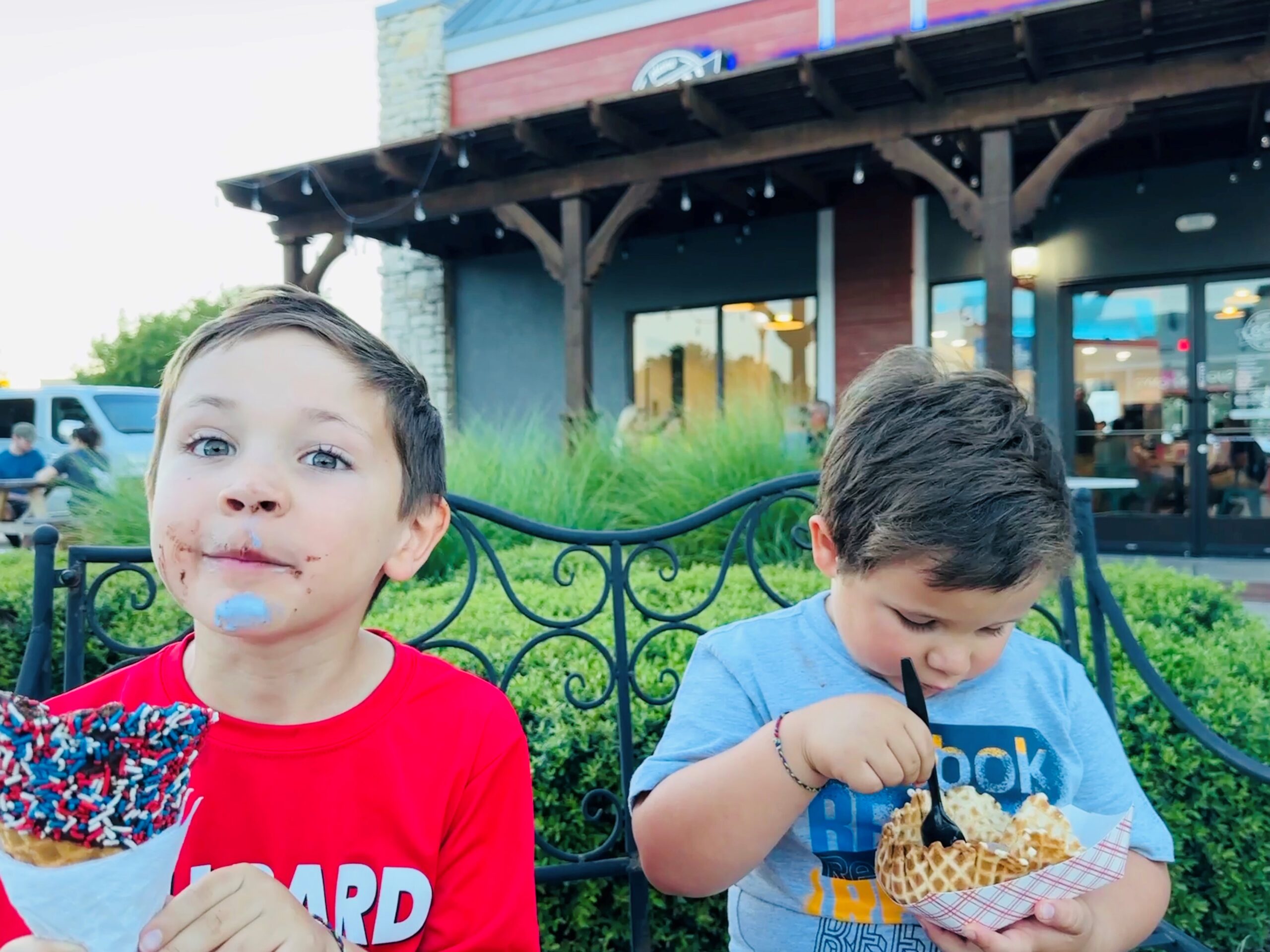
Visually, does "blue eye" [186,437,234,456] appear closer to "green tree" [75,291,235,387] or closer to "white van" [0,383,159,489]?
"white van" [0,383,159,489]

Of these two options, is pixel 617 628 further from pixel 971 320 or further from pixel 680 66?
pixel 680 66

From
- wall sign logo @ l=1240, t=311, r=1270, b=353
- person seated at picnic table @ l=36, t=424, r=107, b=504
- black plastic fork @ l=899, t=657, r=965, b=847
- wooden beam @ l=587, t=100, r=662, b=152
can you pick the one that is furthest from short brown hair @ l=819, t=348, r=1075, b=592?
wall sign logo @ l=1240, t=311, r=1270, b=353

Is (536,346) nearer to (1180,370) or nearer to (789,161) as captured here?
(789,161)

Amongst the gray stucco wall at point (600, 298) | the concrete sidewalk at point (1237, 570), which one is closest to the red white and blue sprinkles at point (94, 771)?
the concrete sidewalk at point (1237, 570)

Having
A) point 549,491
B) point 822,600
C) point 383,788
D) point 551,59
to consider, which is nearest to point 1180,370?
point 549,491

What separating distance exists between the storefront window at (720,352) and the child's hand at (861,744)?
348 inches

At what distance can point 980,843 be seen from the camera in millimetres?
1069

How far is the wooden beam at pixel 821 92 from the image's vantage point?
6.81m

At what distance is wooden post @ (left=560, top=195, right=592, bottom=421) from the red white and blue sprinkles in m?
7.90

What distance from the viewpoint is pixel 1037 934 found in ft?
3.55

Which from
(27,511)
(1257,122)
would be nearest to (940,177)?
(1257,122)

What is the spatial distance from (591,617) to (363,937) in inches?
39.0

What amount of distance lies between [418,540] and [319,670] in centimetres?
19

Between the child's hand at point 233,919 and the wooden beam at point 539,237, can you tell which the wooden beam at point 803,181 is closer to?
the wooden beam at point 539,237
